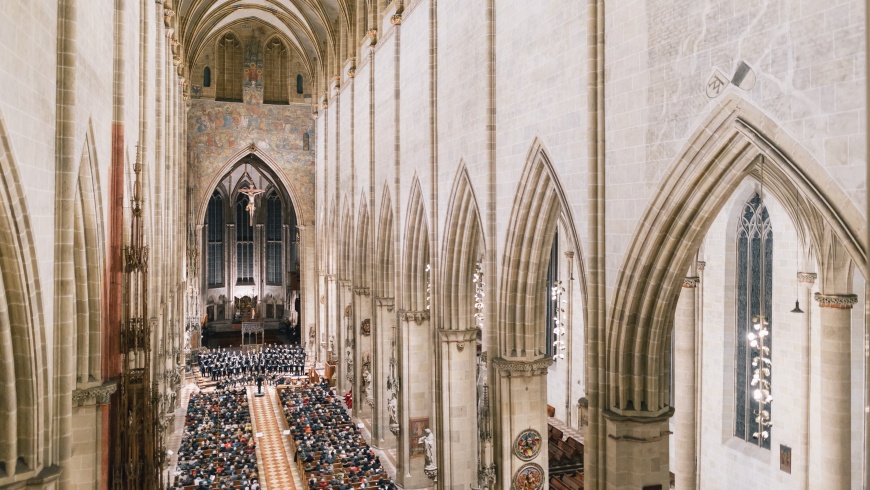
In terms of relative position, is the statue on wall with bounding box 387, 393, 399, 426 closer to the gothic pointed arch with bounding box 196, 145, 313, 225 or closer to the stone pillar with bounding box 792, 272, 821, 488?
the stone pillar with bounding box 792, 272, 821, 488

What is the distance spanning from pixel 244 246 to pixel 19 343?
1711 inches

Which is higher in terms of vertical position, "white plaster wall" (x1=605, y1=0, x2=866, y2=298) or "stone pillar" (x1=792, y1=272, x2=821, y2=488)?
"white plaster wall" (x1=605, y1=0, x2=866, y2=298)

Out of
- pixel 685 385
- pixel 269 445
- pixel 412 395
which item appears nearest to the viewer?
pixel 685 385

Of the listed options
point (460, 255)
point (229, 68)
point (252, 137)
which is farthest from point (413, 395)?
point (229, 68)

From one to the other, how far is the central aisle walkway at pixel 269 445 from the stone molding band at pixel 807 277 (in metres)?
14.3

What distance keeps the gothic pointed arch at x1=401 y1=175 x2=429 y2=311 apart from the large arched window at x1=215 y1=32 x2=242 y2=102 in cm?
2135

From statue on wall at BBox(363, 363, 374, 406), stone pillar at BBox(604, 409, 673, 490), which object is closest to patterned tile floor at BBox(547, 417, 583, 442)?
statue on wall at BBox(363, 363, 374, 406)

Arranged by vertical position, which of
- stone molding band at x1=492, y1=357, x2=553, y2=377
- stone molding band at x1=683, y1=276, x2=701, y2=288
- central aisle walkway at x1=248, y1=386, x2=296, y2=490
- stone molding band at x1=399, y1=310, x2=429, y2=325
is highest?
stone molding band at x1=683, y1=276, x2=701, y2=288

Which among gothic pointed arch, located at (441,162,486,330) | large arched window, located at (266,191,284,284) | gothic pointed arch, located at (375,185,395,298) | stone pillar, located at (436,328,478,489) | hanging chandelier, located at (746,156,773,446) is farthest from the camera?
large arched window, located at (266,191,284,284)

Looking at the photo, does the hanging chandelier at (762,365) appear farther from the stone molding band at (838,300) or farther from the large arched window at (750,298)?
the stone molding band at (838,300)

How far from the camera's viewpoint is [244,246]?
49125 millimetres

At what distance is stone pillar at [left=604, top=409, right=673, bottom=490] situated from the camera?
30.7ft

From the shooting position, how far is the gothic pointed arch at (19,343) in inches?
249

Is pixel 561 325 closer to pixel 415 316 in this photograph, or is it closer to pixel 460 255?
pixel 415 316
